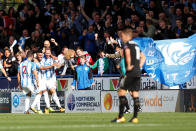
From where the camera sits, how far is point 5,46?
26594 millimetres

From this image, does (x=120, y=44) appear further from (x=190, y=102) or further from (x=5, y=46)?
(x=5, y=46)

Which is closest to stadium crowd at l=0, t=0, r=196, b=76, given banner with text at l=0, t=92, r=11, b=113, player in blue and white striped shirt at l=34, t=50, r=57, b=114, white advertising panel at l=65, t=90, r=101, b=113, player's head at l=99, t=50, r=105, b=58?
player's head at l=99, t=50, r=105, b=58

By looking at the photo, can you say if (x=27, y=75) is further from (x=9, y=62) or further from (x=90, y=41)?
(x=9, y=62)

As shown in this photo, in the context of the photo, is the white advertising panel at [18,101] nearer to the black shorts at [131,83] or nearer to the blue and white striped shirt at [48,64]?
the blue and white striped shirt at [48,64]

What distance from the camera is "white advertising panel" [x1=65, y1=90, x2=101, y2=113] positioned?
20.0m

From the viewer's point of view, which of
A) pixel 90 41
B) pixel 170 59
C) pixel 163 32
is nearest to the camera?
pixel 170 59

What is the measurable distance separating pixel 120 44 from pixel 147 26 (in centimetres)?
178

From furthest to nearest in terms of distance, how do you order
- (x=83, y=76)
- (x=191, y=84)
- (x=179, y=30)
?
(x=179, y=30) → (x=83, y=76) → (x=191, y=84)

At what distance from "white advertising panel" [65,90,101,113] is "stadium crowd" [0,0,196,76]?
139cm

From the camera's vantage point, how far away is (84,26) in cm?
2445

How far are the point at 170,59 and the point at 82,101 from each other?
3420 mm

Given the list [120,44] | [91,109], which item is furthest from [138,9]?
[91,109]

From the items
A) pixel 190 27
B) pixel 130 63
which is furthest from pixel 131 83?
pixel 190 27

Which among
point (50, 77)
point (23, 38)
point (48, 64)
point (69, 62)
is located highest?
point (23, 38)
